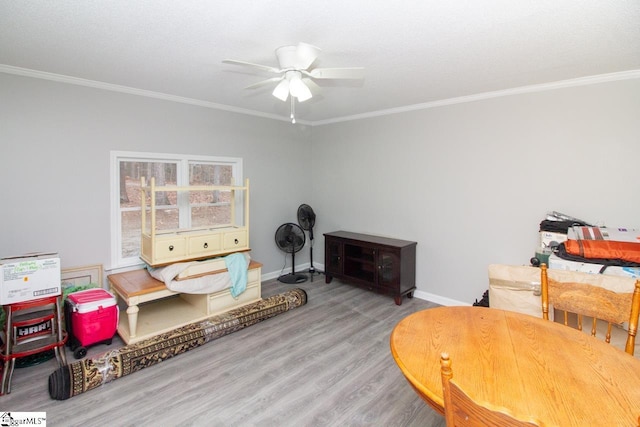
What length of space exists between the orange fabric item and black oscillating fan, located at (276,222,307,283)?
326 centimetres

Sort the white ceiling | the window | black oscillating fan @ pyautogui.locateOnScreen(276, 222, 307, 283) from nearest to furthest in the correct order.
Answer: the white ceiling, the window, black oscillating fan @ pyautogui.locateOnScreen(276, 222, 307, 283)

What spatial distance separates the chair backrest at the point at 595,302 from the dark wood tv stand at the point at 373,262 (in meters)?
2.06

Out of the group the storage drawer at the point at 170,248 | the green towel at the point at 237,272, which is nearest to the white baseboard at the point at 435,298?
the green towel at the point at 237,272

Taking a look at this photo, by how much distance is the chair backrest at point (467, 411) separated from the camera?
2.52 ft

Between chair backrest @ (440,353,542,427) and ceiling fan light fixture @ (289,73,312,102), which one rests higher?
ceiling fan light fixture @ (289,73,312,102)

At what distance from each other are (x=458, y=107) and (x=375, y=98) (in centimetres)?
95

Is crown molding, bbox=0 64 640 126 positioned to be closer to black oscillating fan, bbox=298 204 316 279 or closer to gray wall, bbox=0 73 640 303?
gray wall, bbox=0 73 640 303

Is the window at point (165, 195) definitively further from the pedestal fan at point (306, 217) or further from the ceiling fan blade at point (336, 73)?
the ceiling fan blade at point (336, 73)

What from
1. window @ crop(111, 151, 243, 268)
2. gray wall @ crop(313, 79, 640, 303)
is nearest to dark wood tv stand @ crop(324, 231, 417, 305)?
gray wall @ crop(313, 79, 640, 303)

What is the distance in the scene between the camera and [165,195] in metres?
3.86

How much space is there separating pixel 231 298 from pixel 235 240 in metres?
0.64

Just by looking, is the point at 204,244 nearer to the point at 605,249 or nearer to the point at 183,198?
the point at 183,198

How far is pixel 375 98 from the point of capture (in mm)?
3697

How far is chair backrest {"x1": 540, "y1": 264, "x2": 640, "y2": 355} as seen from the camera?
1570mm
